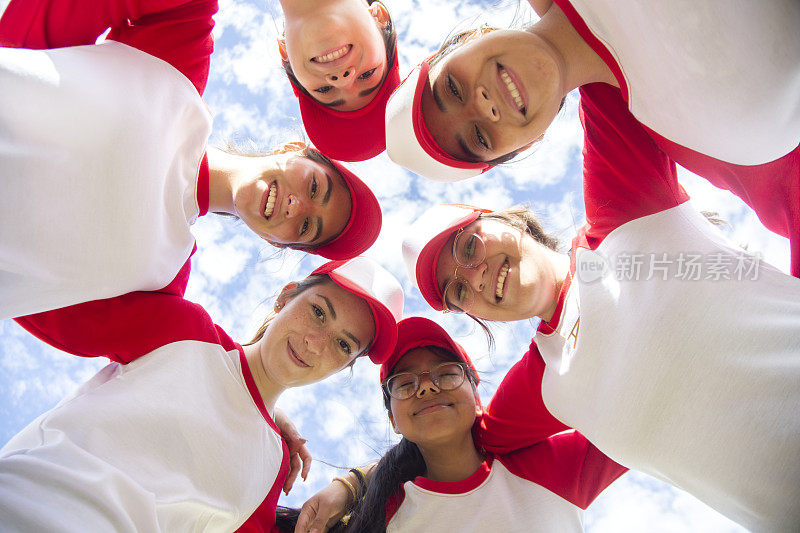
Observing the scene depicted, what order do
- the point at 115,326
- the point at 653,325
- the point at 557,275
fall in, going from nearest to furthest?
the point at 653,325, the point at 115,326, the point at 557,275

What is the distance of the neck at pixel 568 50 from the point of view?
1763mm

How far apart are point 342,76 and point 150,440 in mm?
1700

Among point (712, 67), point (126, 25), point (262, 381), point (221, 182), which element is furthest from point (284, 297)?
point (712, 67)

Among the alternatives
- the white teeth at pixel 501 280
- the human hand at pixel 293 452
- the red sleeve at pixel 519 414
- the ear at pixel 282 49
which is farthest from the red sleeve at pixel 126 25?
the red sleeve at pixel 519 414

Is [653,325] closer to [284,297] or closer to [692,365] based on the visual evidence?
[692,365]

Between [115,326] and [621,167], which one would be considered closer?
[621,167]

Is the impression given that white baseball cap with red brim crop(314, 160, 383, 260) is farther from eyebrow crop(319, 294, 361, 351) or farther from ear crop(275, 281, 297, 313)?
eyebrow crop(319, 294, 361, 351)

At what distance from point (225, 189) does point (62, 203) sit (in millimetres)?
819

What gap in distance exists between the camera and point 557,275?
2.32 metres

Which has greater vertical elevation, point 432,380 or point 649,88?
point 649,88

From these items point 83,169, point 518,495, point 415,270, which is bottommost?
point 518,495

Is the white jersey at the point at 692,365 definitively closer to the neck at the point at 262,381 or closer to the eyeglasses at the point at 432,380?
the eyeglasses at the point at 432,380

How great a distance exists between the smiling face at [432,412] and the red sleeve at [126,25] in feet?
6.39

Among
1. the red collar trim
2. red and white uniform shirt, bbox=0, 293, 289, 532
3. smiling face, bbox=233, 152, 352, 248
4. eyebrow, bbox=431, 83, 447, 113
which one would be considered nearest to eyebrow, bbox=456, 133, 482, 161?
eyebrow, bbox=431, 83, 447, 113
